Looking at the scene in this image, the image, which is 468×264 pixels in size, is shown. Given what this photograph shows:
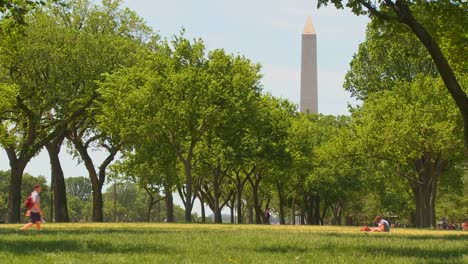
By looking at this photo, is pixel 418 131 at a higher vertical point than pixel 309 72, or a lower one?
lower

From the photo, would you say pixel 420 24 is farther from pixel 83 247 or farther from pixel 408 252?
pixel 83 247

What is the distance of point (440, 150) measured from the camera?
4872 cm

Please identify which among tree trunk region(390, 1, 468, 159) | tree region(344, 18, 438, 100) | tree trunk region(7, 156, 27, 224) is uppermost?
tree region(344, 18, 438, 100)

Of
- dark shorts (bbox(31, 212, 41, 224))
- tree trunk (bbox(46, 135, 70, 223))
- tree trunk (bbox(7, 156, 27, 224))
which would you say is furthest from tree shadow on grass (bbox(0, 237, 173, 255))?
tree trunk (bbox(46, 135, 70, 223))

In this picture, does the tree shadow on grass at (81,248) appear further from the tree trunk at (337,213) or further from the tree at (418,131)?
the tree trunk at (337,213)

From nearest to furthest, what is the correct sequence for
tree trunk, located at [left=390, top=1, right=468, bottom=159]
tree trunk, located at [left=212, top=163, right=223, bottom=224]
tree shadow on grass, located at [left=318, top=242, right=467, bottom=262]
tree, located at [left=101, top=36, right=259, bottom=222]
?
tree shadow on grass, located at [left=318, top=242, right=467, bottom=262]
tree trunk, located at [left=390, top=1, right=468, bottom=159]
tree, located at [left=101, top=36, right=259, bottom=222]
tree trunk, located at [left=212, top=163, right=223, bottom=224]

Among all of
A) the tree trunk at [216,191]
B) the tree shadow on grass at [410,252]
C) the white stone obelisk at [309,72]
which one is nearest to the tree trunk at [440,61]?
the tree shadow on grass at [410,252]

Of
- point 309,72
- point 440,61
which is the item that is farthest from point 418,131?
point 309,72

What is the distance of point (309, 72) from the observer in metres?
119

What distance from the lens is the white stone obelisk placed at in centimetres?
11662

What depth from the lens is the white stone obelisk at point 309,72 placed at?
117 m

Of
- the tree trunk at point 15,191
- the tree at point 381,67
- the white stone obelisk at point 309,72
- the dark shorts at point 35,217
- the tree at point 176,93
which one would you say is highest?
the white stone obelisk at point 309,72

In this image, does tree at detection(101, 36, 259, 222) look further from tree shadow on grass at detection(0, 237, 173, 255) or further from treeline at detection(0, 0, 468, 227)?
tree shadow on grass at detection(0, 237, 173, 255)

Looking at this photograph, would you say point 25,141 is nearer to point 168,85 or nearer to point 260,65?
point 168,85
